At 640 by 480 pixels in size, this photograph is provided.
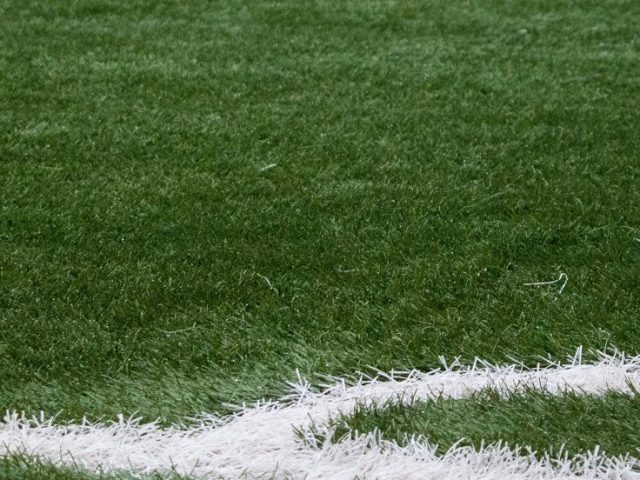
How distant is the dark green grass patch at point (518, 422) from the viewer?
1914 mm

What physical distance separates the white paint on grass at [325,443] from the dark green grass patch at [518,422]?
0.03 meters

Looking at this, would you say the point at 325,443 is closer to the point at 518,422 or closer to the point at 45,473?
the point at 518,422

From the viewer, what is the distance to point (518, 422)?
1993 millimetres

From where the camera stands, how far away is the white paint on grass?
72.1 inches

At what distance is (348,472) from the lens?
5.98ft

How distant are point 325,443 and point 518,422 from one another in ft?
1.39

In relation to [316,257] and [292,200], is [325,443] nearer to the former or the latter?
[316,257]

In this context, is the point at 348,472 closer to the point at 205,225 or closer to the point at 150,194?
the point at 205,225

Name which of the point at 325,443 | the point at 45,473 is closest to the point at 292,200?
the point at 325,443

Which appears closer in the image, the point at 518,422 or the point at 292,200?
the point at 518,422

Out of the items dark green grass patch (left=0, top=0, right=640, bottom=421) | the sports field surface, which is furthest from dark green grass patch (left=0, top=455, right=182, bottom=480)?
dark green grass patch (left=0, top=0, right=640, bottom=421)

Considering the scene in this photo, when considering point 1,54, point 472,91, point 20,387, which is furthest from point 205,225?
point 1,54

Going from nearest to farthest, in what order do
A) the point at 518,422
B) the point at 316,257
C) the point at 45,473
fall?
the point at 45,473, the point at 518,422, the point at 316,257

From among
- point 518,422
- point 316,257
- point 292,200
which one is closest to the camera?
point 518,422
